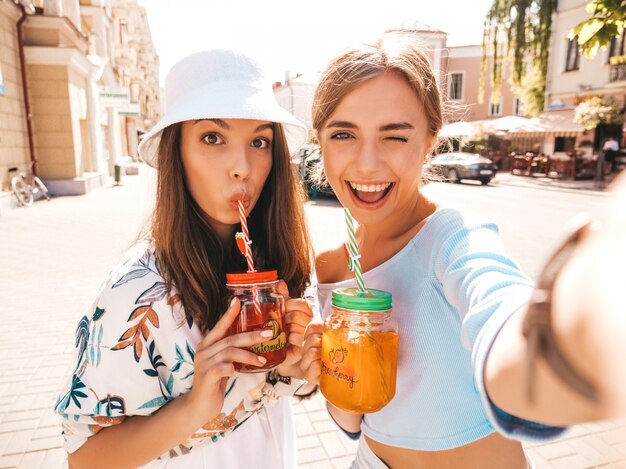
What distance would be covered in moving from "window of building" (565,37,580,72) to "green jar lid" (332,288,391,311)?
2654 cm

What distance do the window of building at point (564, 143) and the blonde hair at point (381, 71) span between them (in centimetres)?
2578

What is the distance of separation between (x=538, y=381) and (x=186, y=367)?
1019 mm

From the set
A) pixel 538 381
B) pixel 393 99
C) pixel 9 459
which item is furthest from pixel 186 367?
pixel 9 459

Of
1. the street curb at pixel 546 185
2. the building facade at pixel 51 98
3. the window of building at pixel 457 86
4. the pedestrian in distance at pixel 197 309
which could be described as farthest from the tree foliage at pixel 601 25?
the window of building at pixel 457 86

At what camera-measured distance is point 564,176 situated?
20328 mm

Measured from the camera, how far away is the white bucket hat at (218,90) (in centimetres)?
136

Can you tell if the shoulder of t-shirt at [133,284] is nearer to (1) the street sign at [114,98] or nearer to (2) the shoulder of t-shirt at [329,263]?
(2) the shoulder of t-shirt at [329,263]

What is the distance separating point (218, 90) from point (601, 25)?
2046mm

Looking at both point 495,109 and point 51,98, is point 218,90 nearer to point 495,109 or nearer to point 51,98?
point 51,98

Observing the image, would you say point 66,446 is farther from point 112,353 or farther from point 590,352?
point 590,352

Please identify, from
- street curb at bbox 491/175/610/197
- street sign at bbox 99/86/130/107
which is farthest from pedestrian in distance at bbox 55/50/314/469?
street sign at bbox 99/86/130/107

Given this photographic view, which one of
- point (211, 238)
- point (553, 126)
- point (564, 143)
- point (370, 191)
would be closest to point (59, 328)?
point (211, 238)

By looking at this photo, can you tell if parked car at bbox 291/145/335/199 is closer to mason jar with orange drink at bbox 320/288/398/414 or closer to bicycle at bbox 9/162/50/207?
mason jar with orange drink at bbox 320/288/398/414

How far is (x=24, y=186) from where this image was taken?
11695mm
